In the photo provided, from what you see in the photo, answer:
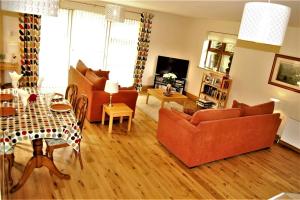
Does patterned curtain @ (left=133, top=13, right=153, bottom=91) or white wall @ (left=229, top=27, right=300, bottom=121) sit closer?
white wall @ (left=229, top=27, right=300, bottom=121)

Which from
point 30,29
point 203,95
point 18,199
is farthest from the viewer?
point 203,95

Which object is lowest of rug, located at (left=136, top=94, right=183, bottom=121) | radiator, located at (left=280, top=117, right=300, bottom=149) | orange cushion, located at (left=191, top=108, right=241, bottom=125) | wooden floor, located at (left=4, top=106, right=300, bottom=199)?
wooden floor, located at (left=4, top=106, right=300, bottom=199)

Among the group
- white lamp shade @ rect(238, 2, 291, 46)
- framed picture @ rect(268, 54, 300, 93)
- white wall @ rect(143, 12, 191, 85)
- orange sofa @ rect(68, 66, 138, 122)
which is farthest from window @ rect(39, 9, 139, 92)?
white lamp shade @ rect(238, 2, 291, 46)

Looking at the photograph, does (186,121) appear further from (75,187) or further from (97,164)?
(75,187)

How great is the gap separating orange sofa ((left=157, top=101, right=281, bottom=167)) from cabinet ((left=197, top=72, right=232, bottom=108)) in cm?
214

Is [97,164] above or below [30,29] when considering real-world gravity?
below

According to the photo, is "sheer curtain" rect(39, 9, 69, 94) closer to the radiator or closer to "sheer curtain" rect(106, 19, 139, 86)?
"sheer curtain" rect(106, 19, 139, 86)

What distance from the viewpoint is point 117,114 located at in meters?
4.79

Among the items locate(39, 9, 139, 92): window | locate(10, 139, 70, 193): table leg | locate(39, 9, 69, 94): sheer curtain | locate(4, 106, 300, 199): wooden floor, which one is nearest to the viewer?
locate(10, 139, 70, 193): table leg

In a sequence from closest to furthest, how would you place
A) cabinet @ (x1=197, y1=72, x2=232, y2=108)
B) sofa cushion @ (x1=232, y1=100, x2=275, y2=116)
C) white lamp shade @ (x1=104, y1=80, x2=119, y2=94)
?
sofa cushion @ (x1=232, y1=100, x2=275, y2=116)
white lamp shade @ (x1=104, y1=80, x2=119, y2=94)
cabinet @ (x1=197, y1=72, x2=232, y2=108)

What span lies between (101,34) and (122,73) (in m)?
1.36

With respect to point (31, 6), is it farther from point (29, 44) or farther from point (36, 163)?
point (29, 44)

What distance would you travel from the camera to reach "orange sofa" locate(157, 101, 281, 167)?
3846 millimetres

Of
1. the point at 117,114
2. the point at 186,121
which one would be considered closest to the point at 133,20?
the point at 117,114
